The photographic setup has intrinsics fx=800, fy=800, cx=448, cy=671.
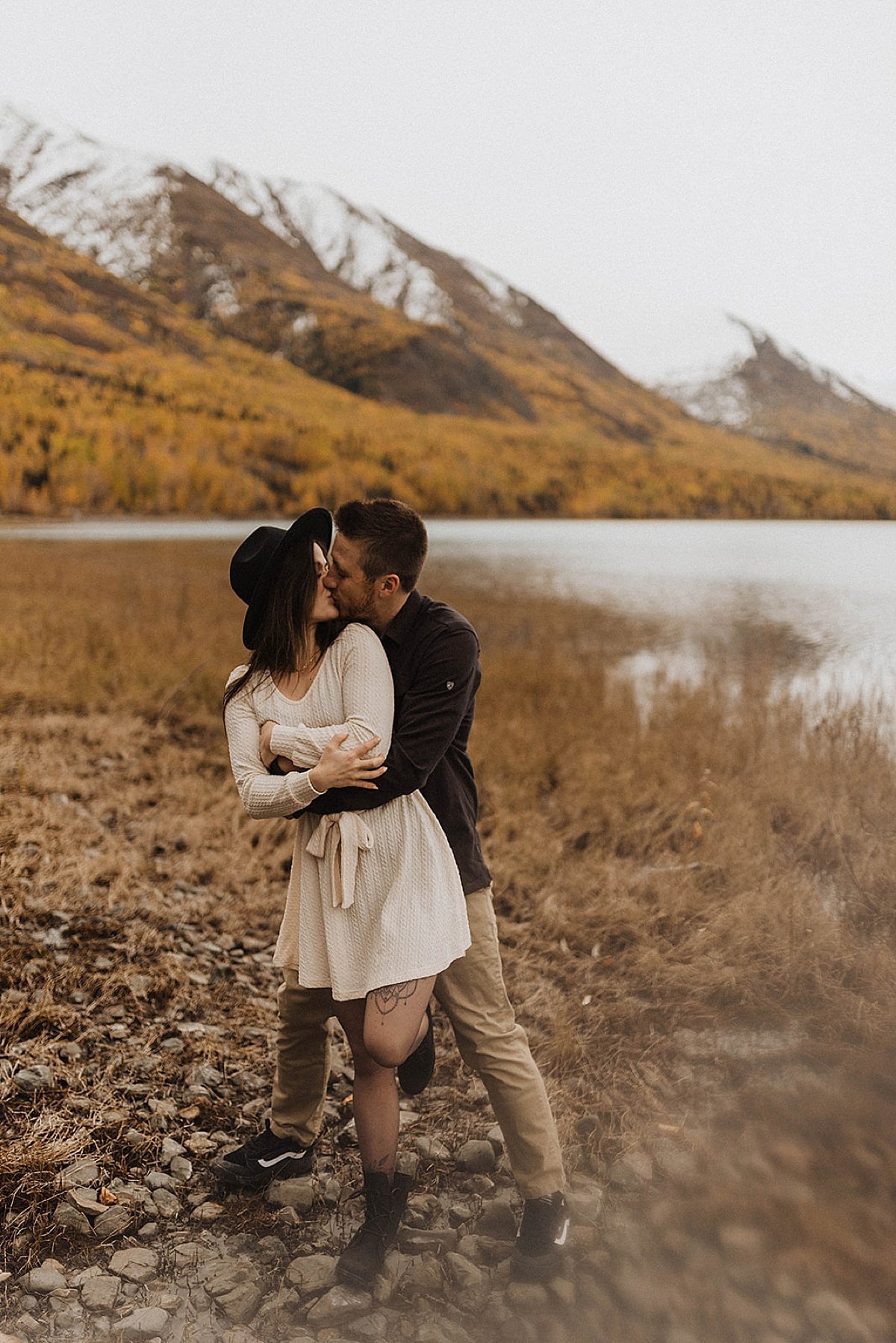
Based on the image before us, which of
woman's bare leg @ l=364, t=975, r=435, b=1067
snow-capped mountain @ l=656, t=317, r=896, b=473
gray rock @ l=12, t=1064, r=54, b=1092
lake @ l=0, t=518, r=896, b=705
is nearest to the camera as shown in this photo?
woman's bare leg @ l=364, t=975, r=435, b=1067

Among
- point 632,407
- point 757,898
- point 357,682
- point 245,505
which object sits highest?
point 632,407

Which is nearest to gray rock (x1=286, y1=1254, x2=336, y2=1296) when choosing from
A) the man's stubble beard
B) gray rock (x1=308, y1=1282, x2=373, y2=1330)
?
gray rock (x1=308, y1=1282, x2=373, y2=1330)

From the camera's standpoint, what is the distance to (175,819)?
4.21 m

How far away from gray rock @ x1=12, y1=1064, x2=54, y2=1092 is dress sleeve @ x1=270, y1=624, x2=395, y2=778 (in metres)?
1.46

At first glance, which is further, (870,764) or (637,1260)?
(870,764)

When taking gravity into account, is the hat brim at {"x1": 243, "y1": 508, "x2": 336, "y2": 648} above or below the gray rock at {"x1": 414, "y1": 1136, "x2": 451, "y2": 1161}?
above

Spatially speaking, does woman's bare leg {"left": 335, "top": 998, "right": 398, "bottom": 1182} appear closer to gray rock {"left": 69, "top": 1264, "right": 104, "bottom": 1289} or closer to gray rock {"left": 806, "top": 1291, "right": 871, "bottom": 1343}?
gray rock {"left": 69, "top": 1264, "right": 104, "bottom": 1289}

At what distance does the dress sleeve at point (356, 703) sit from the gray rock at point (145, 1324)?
1193 mm

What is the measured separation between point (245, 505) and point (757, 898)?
5135 mm

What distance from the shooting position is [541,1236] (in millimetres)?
1698

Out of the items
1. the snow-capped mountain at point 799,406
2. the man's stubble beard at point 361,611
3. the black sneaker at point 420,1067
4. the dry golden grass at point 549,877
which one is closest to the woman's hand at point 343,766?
the man's stubble beard at point 361,611

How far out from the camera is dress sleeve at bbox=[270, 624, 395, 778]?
147 centimetres

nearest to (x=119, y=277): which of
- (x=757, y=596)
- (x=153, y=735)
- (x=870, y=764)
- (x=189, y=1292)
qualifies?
(x=153, y=735)

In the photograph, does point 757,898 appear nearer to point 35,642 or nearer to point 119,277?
point 35,642
